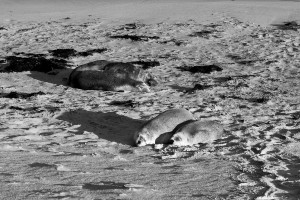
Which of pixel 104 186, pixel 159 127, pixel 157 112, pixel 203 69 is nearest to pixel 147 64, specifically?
pixel 203 69

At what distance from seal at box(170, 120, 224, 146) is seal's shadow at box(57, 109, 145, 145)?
709 mm

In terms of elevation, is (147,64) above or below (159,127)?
below

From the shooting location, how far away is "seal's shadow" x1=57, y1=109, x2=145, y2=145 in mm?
9078

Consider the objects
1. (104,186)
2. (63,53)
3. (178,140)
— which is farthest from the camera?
(63,53)

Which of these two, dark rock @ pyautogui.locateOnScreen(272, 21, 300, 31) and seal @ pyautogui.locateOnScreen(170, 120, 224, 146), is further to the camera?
dark rock @ pyautogui.locateOnScreen(272, 21, 300, 31)

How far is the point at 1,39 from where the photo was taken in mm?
19828

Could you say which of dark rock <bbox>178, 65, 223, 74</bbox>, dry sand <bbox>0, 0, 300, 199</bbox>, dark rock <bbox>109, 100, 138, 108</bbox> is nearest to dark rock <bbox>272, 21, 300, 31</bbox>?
dry sand <bbox>0, 0, 300, 199</bbox>

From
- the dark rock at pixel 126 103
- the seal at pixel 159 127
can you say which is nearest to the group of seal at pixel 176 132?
the seal at pixel 159 127

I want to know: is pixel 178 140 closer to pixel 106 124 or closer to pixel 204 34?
pixel 106 124

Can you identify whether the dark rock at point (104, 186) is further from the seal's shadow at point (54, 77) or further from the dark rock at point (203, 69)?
the dark rock at point (203, 69)

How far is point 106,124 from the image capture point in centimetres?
985

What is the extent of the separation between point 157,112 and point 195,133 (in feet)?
7.61

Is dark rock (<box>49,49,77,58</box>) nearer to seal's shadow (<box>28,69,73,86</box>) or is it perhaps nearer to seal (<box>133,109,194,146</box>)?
seal's shadow (<box>28,69,73,86</box>)

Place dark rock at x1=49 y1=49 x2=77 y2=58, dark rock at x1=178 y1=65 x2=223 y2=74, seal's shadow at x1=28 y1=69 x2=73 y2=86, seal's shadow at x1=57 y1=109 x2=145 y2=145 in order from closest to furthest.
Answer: seal's shadow at x1=57 y1=109 x2=145 y2=145
seal's shadow at x1=28 y1=69 x2=73 y2=86
dark rock at x1=178 y1=65 x2=223 y2=74
dark rock at x1=49 y1=49 x2=77 y2=58
